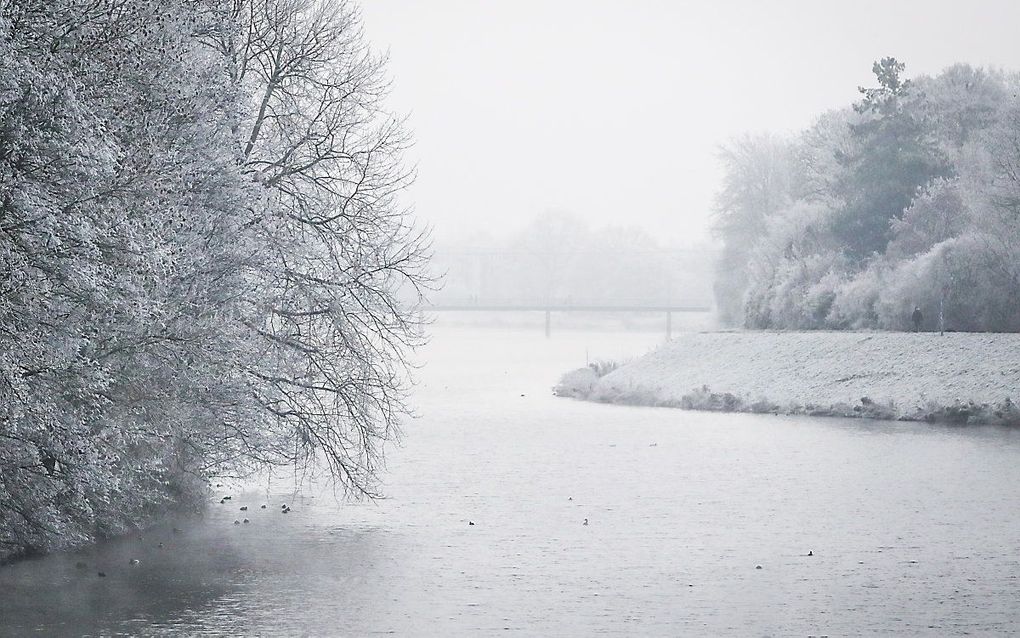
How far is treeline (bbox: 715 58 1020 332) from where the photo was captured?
55.1 meters

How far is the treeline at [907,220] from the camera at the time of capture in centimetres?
5506

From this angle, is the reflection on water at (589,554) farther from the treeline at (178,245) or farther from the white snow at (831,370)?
the white snow at (831,370)

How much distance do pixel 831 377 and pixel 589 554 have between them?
34.9 meters

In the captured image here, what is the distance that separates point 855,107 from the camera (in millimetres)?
71688

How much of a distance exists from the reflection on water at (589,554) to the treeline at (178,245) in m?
1.49

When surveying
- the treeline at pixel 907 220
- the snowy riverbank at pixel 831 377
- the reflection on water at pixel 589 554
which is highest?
the treeline at pixel 907 220

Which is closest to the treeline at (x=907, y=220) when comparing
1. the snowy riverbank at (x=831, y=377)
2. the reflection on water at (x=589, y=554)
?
the snowy riverbank at (x=831, y=377)

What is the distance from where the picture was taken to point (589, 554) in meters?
19.4

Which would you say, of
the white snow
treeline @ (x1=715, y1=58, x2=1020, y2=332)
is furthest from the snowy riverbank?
treeline @ (x1=715, y1=58, x2=1020, y2=332)

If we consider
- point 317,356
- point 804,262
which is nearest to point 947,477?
point 317,356

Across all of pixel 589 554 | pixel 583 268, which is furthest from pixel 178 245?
pixel 583 268

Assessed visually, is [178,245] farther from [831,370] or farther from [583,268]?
[583,268]

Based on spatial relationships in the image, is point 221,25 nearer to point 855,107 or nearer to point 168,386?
point 168,386

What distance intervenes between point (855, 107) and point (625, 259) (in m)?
92.6
